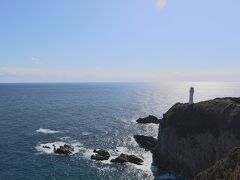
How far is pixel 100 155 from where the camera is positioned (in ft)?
227

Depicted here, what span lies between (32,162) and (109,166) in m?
16.6

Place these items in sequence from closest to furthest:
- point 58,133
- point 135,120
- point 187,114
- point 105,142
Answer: point 187,114
point 105,142
point 58,133
point 135,120

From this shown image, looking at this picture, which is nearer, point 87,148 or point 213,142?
point 213,142

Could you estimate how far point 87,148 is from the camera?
76312 mm

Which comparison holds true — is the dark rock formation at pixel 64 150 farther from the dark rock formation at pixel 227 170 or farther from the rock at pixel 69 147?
the dark rock formation at pixel 227 170

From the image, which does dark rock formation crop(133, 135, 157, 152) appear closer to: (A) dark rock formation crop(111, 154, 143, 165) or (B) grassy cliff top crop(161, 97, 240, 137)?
(A) dark rock formation crop(111, 154, 143, 165)

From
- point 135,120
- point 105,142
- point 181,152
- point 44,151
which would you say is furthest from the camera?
point 135,120

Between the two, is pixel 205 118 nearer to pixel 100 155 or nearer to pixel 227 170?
pixel 100 155

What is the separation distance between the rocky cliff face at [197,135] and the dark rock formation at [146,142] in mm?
10442

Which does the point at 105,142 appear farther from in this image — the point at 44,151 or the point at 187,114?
the point at 187,114

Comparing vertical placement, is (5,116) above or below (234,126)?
below

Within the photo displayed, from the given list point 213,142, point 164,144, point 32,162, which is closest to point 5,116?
point 32,162

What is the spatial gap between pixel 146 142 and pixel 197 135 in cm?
2485

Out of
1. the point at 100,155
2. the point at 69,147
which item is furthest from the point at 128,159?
the point at 69,147
